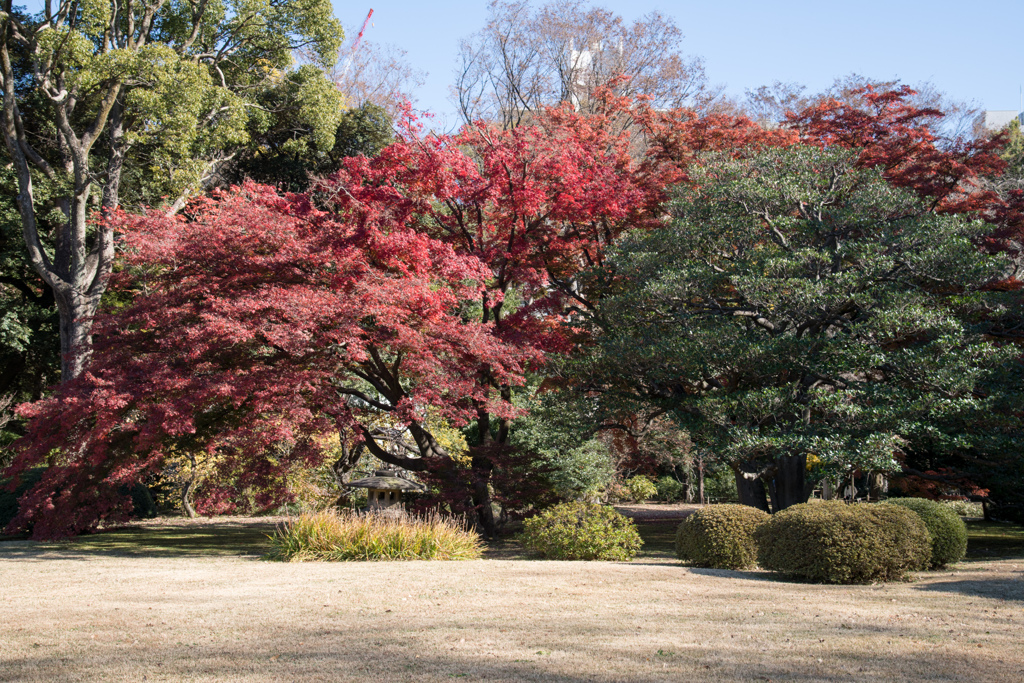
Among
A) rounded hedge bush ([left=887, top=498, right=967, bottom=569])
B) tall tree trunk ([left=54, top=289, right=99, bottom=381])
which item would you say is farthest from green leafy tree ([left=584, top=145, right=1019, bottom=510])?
tall tree trunk ([left=54, top=289, right=99, bottom=381])

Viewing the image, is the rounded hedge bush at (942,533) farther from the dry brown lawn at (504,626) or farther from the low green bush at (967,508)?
the low green bush at (967,508)

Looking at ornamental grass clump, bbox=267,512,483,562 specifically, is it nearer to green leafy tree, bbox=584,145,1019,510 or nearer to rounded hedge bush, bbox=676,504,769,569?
rounded hedge bush, bbox=676,504,769,569

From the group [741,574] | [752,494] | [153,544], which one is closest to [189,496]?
[153,544]

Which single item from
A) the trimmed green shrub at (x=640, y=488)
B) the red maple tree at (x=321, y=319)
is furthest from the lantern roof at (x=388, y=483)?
the trimmed green shrub at (x=640, y=488)

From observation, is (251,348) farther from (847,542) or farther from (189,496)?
(189,496)

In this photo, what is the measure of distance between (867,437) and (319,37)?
14.2 meters

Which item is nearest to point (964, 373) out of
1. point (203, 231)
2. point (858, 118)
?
point (858, 118)

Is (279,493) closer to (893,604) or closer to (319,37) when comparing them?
(893,604)

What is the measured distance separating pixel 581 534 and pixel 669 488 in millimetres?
14549

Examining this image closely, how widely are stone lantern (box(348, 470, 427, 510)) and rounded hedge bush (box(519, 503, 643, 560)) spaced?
473 cm

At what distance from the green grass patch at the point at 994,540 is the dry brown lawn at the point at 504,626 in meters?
2.51

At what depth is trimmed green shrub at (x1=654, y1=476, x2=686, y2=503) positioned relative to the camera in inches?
939

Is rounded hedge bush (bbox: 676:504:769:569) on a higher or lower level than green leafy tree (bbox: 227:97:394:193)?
lower

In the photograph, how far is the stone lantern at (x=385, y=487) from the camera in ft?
48.9
